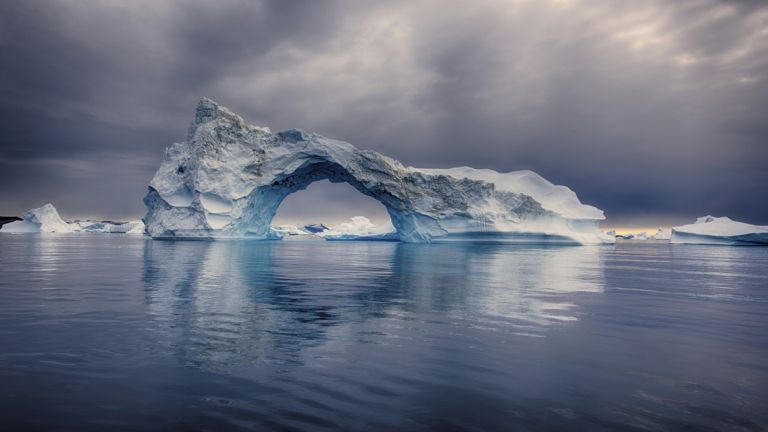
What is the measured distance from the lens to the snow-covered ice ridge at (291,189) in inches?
1344

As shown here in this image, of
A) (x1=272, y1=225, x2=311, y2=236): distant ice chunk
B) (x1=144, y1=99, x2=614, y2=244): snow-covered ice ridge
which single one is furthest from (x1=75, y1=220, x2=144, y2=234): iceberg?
(x1=144, y1=99, x2=614, y2=244): snow-covered ice ridge

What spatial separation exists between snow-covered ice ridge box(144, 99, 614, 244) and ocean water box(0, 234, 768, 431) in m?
26.3

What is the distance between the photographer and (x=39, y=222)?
7744 cm

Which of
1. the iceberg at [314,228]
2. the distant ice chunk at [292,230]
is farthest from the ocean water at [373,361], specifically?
the iceberg at [314,228]

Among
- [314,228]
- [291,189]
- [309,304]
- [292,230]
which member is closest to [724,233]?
[291,189]

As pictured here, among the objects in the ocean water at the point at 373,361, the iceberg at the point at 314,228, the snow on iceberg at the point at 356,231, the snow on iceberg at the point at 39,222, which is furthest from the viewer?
the iceberg at the point at 314,228

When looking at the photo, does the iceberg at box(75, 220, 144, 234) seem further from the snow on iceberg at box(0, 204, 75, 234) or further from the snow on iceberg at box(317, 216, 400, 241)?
the snow on iceberg at box(317, 216, 400, 241)

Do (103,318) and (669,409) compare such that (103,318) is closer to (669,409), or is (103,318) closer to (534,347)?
(534,347)

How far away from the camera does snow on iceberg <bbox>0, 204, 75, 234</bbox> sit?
249ft

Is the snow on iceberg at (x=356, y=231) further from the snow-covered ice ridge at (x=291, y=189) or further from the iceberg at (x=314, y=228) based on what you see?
the iceberg at (x=314, y=228)

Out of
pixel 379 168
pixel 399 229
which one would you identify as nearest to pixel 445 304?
pixel 379 168

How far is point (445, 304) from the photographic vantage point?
25.7 ft

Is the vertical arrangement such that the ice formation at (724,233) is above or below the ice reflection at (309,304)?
above

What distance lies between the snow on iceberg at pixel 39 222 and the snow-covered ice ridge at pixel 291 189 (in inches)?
2146
